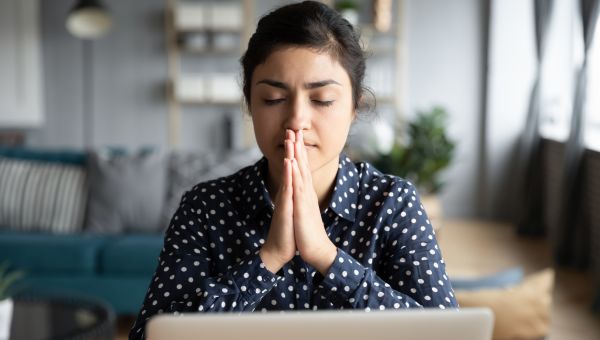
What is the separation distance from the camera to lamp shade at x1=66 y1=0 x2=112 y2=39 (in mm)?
6000

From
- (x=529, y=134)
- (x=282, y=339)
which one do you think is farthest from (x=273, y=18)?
(x=529, y=134)

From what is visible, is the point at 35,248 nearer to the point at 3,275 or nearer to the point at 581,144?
the point at 3,275

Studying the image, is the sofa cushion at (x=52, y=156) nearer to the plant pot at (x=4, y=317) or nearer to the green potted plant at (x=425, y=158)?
the green potted plant at (x=425, y=158)

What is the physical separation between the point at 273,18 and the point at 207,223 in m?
0.37

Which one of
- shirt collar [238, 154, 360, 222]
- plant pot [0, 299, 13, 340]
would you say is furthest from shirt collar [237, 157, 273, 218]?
plant pot [0, 299, 13, 340]

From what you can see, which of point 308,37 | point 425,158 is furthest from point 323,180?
point 425,158

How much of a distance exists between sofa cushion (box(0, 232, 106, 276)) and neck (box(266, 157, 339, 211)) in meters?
2.97

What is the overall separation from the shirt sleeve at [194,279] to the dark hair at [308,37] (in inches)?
9.7

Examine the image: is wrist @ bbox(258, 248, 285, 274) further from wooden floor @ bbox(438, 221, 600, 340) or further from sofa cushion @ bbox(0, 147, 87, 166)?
sofa cushion @ bbox(0, 147, 87, 166)

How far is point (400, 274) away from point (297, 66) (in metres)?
0.38

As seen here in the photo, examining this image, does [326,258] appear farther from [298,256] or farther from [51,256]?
[51,256]

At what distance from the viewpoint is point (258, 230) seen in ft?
4.53

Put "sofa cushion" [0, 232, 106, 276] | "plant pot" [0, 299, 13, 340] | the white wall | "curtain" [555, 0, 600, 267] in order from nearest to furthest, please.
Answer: "plant pot" [0, 299, 13, 340]
"sofa cushion" [0, 232, 106, 276]
"curtain" [555, 0, 600, 267]
the white wall

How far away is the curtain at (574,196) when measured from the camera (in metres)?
5.21
